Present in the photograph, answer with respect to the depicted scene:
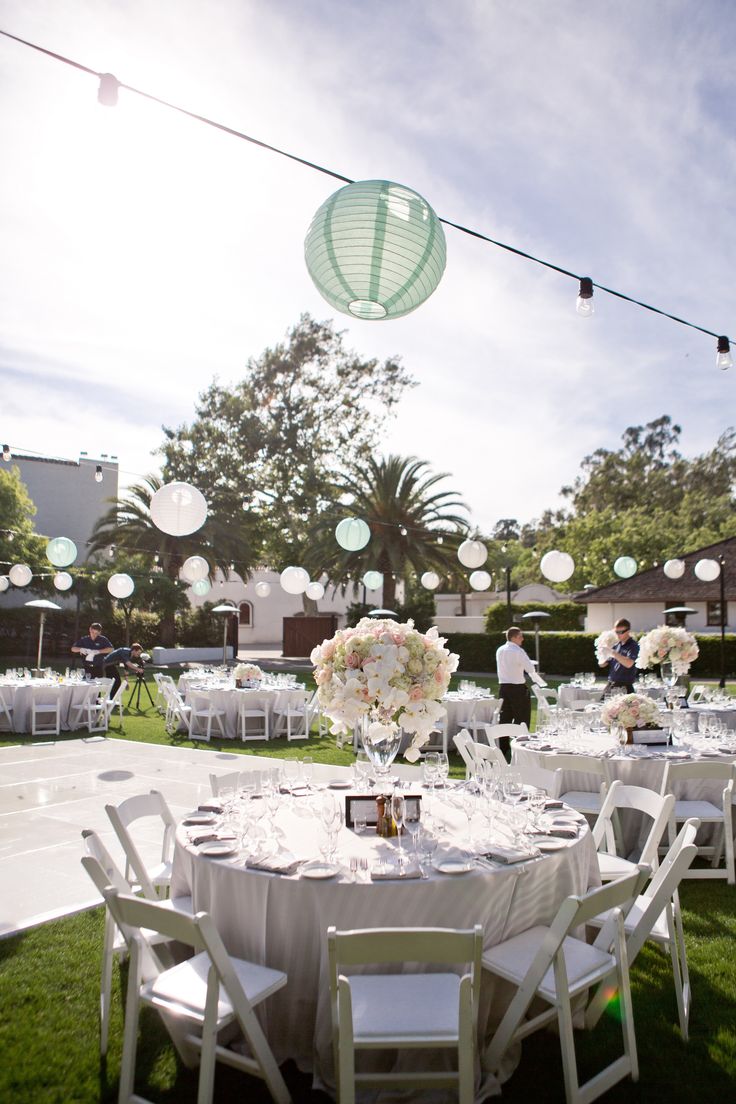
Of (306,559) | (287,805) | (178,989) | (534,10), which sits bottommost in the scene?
(178,989)

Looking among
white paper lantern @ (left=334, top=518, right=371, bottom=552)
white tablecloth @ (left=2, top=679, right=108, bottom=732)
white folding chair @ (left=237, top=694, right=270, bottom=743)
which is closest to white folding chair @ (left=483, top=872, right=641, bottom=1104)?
white folding chair @ (left=237, top=694, right=270, bottom=743)

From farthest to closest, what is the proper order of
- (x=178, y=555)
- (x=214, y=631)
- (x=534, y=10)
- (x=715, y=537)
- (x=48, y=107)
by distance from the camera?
(x=715, y=537)
(x=214, y=631)
(x=178, y=555)
(x=534, y=10)
(x=48, y=107)

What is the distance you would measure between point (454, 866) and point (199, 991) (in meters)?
1.12

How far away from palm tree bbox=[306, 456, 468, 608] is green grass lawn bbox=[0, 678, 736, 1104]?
23705 mm

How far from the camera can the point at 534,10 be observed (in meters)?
5.23

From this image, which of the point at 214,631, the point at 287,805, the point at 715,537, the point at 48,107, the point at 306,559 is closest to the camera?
the point at 287,805

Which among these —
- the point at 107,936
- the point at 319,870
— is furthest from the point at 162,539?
the point at 319,870

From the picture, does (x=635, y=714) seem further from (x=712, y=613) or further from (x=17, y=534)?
(x=17, y=534)

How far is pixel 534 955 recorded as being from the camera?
3.02m

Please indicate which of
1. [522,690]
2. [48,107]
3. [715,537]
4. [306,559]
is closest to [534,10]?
[48,107]

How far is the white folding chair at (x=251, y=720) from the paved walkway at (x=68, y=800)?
1431 millimetres

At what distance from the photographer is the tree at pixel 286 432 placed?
33250 millimetres

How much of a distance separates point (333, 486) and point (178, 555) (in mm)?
7343

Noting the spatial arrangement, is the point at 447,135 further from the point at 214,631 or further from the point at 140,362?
Answer: the point at 214,631
